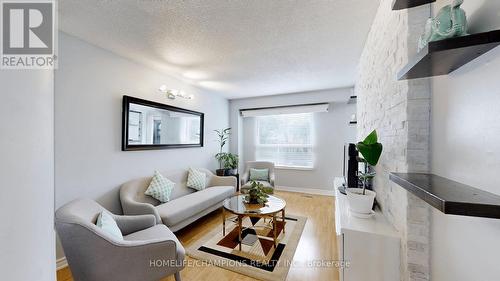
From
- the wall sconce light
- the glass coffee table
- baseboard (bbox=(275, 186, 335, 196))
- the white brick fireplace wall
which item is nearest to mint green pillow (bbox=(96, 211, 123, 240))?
the glass coffee table

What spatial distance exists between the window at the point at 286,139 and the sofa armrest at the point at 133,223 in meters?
3.58

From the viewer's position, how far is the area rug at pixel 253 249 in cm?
191

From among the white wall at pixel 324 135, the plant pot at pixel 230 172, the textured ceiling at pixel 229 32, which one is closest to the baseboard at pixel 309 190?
the white wall at pixel 324 135

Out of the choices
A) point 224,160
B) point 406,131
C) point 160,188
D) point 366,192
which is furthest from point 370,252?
point 224,160

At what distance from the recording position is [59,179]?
78.2 inches

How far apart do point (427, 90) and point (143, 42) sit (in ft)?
8.73

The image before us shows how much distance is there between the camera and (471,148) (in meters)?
0.77

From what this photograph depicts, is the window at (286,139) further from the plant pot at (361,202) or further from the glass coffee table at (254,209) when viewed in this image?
the plant pot at (361,202)

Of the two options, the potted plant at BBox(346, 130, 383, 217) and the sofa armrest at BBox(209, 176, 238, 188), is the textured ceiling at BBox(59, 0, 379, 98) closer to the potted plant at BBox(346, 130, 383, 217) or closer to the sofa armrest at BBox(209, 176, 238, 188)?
the potted plant at BBox(346, 130, 383, 217)

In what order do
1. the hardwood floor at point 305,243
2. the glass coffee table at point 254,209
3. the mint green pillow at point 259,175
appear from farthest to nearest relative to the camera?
1. the mint green pillow at point 259,175
2. the glass coffee table at point 254,209
3. the hardwood floor at point 305,243

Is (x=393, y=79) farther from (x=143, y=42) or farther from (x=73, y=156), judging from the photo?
(x=73, y=156)

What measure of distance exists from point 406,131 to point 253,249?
1944 mm

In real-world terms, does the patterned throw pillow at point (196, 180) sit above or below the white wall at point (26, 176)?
below

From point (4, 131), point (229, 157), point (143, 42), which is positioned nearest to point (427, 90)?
point (4, 131)
